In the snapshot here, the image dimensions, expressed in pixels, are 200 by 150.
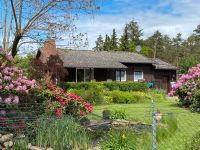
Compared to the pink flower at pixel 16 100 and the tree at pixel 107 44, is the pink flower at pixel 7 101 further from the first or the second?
the tree at pixel 107 44

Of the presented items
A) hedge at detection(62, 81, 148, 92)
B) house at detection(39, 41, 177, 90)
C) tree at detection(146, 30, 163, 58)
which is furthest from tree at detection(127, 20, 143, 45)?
hedge at detection(62, 81, 148, 92)

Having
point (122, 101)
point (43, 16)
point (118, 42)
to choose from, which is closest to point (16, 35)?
point (43, 16)

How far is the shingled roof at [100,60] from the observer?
34.2m

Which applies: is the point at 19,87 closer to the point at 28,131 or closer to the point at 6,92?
the point at 6,92

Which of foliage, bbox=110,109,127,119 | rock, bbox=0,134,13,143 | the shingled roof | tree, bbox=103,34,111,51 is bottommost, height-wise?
foliage, bbox=110,109,127,119

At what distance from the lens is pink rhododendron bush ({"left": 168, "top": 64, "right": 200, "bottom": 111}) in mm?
17484

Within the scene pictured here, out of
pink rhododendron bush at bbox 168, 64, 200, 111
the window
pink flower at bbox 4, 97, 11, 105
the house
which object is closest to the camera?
pink flower at bbox 4, 97, 11, 105

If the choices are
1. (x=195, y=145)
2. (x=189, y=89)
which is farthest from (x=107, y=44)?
(x=195, y=145)

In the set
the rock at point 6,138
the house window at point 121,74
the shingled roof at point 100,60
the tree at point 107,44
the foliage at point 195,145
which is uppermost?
the tree at point 107,44

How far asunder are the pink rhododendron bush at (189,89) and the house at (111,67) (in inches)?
594

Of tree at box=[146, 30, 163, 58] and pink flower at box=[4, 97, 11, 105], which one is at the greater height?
tree at box=[146, 30, 163, 58]

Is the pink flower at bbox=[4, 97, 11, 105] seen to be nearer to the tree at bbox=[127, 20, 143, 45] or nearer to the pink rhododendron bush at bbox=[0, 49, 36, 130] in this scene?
the pink rhododendron bush at bbox=[0, 49, 36, 130]

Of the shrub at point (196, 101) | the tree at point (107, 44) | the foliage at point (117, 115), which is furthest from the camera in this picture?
the tree at point (107, 44)

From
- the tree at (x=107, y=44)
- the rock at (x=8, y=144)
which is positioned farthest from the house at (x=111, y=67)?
the rock at (x=8, y=144)
